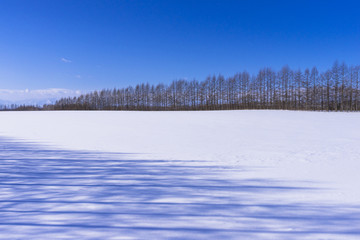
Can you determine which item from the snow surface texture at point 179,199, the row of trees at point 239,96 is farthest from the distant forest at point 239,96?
the snow surface texture at point 179,199

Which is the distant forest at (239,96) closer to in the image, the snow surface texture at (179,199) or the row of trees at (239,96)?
the row of trees at (239,96)

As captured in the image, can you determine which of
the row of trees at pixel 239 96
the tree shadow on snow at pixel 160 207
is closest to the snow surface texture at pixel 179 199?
the tree shadow on snow at pixel 160 207

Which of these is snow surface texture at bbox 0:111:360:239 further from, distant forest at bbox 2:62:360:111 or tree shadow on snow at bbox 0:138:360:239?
distant forest at bbox 2:62:360:111

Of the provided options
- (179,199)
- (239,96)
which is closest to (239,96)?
(239,96)

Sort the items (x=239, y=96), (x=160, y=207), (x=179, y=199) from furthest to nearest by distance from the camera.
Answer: (x=239, y=96), (x=179, y=199), (x=160, y=207)

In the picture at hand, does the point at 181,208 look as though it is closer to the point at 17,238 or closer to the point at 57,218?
the point at 57,218

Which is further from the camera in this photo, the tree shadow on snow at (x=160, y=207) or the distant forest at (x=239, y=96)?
the distant forest at (x=239, y=96)

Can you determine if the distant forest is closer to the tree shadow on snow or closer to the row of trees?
the row of trees

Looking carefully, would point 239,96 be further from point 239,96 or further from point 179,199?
point 179,199

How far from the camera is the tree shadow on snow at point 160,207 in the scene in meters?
2.47

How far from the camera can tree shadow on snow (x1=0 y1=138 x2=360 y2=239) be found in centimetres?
247

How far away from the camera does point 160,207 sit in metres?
3.06

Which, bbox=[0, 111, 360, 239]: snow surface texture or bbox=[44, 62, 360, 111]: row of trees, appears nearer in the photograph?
bbox=[0, 111, 360, 239]: snow surface texture

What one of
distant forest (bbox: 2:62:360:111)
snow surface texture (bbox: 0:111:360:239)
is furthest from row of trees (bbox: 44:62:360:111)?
snow surface texture (bbox: 0:111:360:239)
